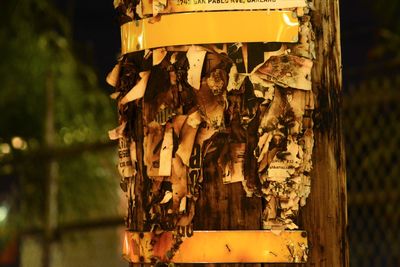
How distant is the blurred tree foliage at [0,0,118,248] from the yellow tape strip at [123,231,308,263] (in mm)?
5819

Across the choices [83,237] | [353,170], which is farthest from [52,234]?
[353,170]

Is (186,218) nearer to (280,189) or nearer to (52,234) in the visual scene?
(280,189)

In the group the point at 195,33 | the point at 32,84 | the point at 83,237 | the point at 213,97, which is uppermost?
the point at 32,84

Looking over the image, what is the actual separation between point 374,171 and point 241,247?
285cm

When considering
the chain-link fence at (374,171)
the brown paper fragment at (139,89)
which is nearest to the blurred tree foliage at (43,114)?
the chain-link fence at (374,171)

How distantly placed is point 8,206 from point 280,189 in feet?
21.1

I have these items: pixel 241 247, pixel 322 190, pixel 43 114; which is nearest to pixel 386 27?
pixel 43 114

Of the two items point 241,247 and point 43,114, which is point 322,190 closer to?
point 241,247

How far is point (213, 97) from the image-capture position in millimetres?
2051

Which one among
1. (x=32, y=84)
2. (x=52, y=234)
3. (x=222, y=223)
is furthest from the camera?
(x=32, y=84)

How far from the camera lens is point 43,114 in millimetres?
8617

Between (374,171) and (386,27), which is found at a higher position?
(386,27)

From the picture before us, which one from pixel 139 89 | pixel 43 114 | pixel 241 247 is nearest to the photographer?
pixel 241 247

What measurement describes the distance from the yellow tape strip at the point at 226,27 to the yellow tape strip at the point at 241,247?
1.34 feet
